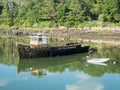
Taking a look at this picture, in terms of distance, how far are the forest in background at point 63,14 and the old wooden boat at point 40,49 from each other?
34590 mm

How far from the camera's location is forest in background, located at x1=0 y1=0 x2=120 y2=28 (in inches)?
3076

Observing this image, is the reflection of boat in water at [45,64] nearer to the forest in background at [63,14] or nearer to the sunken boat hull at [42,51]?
the sunken boat hull at [42,51]

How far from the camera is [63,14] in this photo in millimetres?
85000

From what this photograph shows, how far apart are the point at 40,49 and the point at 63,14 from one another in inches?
1811

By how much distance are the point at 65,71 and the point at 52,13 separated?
55.1 meters

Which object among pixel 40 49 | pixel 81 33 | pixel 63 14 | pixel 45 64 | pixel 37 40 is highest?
pixel 63 14

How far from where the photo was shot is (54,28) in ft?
274

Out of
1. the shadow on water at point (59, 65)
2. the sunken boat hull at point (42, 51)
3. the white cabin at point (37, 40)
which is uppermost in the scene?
the white cabin at point (37, 40)

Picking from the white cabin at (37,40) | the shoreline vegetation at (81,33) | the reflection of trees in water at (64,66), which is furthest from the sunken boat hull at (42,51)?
the shoreline vegetation at (81,33)

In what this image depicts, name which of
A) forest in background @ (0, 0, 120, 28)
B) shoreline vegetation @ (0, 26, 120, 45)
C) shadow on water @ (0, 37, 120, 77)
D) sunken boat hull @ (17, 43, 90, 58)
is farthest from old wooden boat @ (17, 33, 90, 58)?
forest in background @ (0, 0, 120, 28)

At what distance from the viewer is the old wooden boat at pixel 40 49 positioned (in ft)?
129

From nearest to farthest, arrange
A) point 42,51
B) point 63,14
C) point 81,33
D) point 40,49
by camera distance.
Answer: point 40,49 → point 42,51 → point 81,33 → point 63,14

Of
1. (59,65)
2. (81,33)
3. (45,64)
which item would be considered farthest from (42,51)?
(81,33)

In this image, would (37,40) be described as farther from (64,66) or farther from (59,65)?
(64,66)
